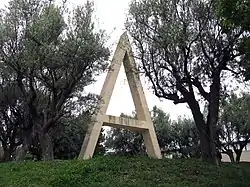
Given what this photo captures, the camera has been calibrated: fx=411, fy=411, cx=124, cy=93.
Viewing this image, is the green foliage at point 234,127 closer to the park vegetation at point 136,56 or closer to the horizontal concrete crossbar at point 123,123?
the horizontal concrete crossbar at point 123,123

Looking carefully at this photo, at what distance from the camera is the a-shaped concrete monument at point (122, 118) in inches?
1045

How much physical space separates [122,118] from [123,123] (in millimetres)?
399

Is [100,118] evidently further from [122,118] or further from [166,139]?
[166,139]

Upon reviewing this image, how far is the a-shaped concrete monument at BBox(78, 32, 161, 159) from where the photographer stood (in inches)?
1045

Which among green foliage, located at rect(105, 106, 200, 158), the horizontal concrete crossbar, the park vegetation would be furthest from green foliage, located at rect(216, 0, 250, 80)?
green foliage, located at rect(105, 106, 200, 158)

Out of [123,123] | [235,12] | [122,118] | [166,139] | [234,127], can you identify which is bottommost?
[235,12]

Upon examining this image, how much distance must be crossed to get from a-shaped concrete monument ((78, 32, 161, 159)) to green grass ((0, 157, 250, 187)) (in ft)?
22.7

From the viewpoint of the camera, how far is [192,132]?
45906mm

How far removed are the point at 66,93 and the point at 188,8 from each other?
732 centimetres

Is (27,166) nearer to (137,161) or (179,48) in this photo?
(137,161)

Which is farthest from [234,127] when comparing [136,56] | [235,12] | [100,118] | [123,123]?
[235,12]

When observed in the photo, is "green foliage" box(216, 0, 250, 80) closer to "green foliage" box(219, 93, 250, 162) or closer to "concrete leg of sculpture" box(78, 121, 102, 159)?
"concrete leg of sculpture" box(78, 121, 102, 159)

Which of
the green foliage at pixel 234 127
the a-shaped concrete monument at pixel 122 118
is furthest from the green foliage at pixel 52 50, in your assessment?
the green foliage at pixel 234 127

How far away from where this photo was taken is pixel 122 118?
31.7 meters
